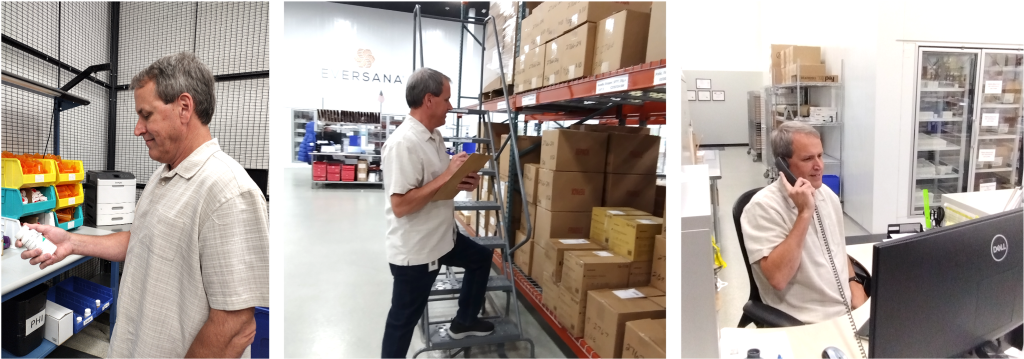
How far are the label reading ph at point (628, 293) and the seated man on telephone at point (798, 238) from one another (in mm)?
477

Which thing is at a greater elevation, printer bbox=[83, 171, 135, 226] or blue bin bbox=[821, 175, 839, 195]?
blue bin bbox=[821, 175, 839, 195]

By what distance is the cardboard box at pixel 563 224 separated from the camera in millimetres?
2479

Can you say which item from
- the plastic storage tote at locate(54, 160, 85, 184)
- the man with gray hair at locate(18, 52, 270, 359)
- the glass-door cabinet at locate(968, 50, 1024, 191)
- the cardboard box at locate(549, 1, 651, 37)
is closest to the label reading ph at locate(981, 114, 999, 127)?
the glass-door cabinet at locate(968, 50, 1024, 191)

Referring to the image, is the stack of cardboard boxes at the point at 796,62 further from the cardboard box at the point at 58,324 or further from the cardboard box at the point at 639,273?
the cardboard box at the point at 58,324

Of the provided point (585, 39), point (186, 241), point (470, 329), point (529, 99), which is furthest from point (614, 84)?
point (186, 241)

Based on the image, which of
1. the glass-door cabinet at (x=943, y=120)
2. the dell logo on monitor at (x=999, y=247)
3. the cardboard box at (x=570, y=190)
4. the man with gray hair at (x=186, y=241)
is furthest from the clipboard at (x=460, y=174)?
the glass-door cabinet at (x=943, y=120)

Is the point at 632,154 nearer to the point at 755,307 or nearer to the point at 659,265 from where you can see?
the point at 659,265

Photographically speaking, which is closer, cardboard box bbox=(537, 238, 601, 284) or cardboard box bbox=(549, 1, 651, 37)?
cardboard box bbox=(549, 1, 651, 37)

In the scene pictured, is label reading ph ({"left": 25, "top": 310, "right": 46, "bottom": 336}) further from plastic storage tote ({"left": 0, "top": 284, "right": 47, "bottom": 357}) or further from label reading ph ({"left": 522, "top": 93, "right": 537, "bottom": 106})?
label reading ph ({"left": 522, "top": 93, "right": 537, "bottom": 106})

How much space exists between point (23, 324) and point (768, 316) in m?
2.46

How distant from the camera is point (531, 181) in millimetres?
2730

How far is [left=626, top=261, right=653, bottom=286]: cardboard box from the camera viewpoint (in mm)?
2068

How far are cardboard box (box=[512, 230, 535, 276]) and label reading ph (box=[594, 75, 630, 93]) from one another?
119cm

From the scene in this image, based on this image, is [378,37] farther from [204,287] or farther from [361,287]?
[204,287]
